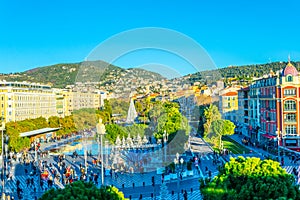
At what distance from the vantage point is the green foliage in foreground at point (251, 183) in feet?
36.1

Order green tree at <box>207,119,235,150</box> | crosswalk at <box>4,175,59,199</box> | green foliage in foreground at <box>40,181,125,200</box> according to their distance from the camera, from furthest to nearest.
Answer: green tree at <box>207,119,235,150</box>
crosswalk at <box>4,175,59,199</box>
green foliage in foreground at <box>40,181,125,200</box>

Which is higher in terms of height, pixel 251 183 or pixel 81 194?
pixel 81 194

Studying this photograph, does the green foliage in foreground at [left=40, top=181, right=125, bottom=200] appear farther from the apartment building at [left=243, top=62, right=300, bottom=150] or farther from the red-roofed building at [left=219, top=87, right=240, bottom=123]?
the red-roofed building at [left=219, top=87, right=240, bottom=123]

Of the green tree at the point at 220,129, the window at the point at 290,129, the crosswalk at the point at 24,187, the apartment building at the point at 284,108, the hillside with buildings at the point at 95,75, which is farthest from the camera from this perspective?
the hillside with buildings at the point at 95,75

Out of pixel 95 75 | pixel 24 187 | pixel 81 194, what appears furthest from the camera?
pixel 95 75

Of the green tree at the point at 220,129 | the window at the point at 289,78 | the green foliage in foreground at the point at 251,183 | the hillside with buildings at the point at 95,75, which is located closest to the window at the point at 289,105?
the window at the point at 289,78

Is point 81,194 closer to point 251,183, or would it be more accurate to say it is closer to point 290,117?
point 251,183

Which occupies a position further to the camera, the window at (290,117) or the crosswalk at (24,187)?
the window at (290,117)

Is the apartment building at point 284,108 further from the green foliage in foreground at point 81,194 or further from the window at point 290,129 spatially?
the green foliage in foreground at point 81,194

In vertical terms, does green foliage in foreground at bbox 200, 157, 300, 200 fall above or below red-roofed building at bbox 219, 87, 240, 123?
below

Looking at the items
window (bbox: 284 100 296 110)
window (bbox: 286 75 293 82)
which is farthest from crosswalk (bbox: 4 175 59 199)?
window (bbox: 286 75 293 82)

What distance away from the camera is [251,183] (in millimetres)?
11320

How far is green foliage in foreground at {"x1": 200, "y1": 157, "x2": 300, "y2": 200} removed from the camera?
1102cm

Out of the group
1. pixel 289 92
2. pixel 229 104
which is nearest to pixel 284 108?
pixel 289 92
